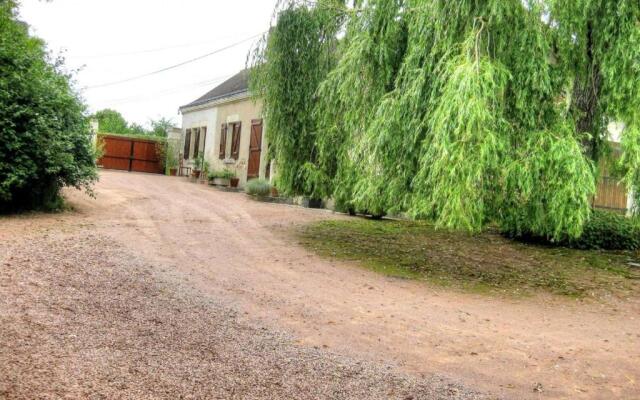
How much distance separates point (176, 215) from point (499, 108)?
24.8 ft

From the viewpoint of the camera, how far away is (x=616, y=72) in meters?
7.75

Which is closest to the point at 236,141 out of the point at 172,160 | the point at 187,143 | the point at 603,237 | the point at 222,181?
the point at 222,181

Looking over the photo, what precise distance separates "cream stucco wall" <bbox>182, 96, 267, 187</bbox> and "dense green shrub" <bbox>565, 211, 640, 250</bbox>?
10320 mm

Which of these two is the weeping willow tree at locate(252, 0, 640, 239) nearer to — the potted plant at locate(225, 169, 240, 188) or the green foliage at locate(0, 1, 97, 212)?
the green foliage at locate(0, 1, 97, 212)

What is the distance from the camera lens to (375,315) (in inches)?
227

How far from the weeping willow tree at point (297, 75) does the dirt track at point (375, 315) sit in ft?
4.97

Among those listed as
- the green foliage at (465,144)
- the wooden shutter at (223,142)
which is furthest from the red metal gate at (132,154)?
the green foliage at (465,144)

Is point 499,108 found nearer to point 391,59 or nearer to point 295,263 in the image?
point 391,59

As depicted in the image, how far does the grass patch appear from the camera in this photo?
8188mm

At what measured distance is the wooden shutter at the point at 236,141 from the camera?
69.5 feet

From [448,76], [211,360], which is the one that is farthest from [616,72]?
[211,360]

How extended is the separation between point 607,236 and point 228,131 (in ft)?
48.8

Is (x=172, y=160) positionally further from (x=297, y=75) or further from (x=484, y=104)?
(x=484, y=104)

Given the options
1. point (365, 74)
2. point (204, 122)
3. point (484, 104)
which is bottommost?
point (484, 104)
